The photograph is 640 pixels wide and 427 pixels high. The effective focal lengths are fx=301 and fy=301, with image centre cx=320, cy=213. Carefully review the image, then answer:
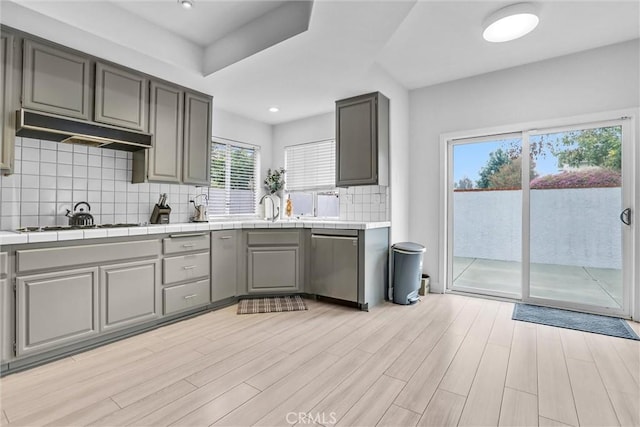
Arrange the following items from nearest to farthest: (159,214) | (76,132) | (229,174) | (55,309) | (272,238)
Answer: (55,309), (76,132), (159,214), (272,238), (229,174)

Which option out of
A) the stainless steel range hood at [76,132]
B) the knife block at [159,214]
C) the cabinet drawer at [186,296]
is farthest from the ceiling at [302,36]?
the cabinet drawer at [186,296]

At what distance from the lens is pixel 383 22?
2266 mm

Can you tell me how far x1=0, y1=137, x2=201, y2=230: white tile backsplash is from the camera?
8.14 ft

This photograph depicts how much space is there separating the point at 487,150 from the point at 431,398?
10.3 ft

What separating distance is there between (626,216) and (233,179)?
4.61 meters

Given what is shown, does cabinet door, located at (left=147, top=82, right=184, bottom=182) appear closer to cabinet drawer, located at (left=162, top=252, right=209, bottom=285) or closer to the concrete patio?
cabinet drawer, located at (left=162, top=252, right=209, bottom=285)

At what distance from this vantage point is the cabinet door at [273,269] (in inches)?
141

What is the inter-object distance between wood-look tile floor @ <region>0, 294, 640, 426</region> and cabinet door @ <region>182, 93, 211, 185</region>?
166cm

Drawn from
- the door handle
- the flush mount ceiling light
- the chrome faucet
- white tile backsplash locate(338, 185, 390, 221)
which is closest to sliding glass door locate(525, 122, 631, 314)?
the door handle

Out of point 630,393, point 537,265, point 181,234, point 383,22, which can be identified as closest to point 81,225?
point 181,234

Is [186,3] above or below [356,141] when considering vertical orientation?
above

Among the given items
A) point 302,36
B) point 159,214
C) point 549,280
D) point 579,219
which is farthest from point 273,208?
point 579,219

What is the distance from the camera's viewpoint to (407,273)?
3477mm

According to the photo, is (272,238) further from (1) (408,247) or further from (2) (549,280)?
(2) (549,280)
